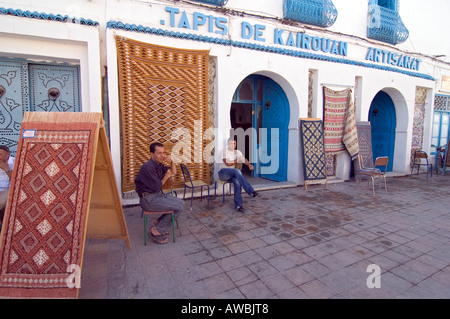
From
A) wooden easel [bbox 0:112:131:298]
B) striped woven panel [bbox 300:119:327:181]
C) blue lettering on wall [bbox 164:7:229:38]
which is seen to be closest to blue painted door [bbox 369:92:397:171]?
striped woven panel [bbox 300:119:327:181]

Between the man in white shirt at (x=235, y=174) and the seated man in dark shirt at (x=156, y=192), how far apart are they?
5.46 ft

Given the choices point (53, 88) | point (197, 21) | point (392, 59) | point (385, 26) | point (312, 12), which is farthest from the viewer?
point (392, 59)

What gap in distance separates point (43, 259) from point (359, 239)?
392 cm

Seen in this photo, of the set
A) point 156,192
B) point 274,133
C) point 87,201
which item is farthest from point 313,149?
point 87,201

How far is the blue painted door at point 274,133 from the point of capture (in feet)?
24.1

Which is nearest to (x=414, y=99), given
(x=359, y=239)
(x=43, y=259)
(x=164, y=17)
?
(x=359, y=239)

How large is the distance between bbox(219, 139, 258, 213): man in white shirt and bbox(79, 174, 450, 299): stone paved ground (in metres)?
0.29

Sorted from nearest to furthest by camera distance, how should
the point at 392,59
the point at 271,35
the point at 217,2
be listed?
1. the point at 217,2
2. the point at 271,35
3. the point at 392,59

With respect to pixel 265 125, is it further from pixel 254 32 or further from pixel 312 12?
pixel 312 12

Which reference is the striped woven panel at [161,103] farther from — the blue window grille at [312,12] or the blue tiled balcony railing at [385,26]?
the blue tiled balcony railing at [385,26]

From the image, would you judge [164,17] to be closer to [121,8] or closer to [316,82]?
[121,8]

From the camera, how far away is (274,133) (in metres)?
7.64

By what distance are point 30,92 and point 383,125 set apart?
34.9 feet

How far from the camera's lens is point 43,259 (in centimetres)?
237
